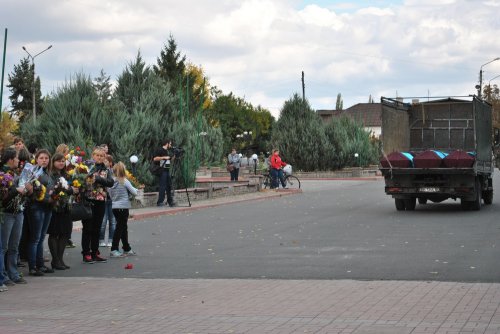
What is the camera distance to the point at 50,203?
12172 millimetres

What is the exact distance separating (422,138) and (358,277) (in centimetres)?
1590

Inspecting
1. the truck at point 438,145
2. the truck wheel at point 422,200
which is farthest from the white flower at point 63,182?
the truck wheel at point 422,200

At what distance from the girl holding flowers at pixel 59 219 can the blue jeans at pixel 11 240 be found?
1149 millimetres

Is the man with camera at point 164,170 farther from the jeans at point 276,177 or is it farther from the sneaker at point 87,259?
the jeans at point 276,177

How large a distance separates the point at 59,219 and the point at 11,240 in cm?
156

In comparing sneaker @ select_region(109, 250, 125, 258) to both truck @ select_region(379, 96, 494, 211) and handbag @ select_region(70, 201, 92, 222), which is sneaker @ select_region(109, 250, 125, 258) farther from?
truck @ select_region(379, 96, 494, 211)

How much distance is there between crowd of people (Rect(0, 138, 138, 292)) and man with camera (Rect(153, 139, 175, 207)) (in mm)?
9676

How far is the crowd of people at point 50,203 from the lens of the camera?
1112 cm

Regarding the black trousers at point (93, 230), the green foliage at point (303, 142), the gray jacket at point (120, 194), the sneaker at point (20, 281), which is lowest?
the sneaker at point (20, 281)

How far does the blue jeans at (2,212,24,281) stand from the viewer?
436 inches

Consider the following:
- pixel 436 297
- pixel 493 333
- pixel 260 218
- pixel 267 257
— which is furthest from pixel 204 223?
pixel 493 333

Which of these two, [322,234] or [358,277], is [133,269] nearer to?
[358,277]

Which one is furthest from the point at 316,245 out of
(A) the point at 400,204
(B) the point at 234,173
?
(B) the point at 234,173

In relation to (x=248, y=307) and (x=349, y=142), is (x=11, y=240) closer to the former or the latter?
(x=248, y=307)
